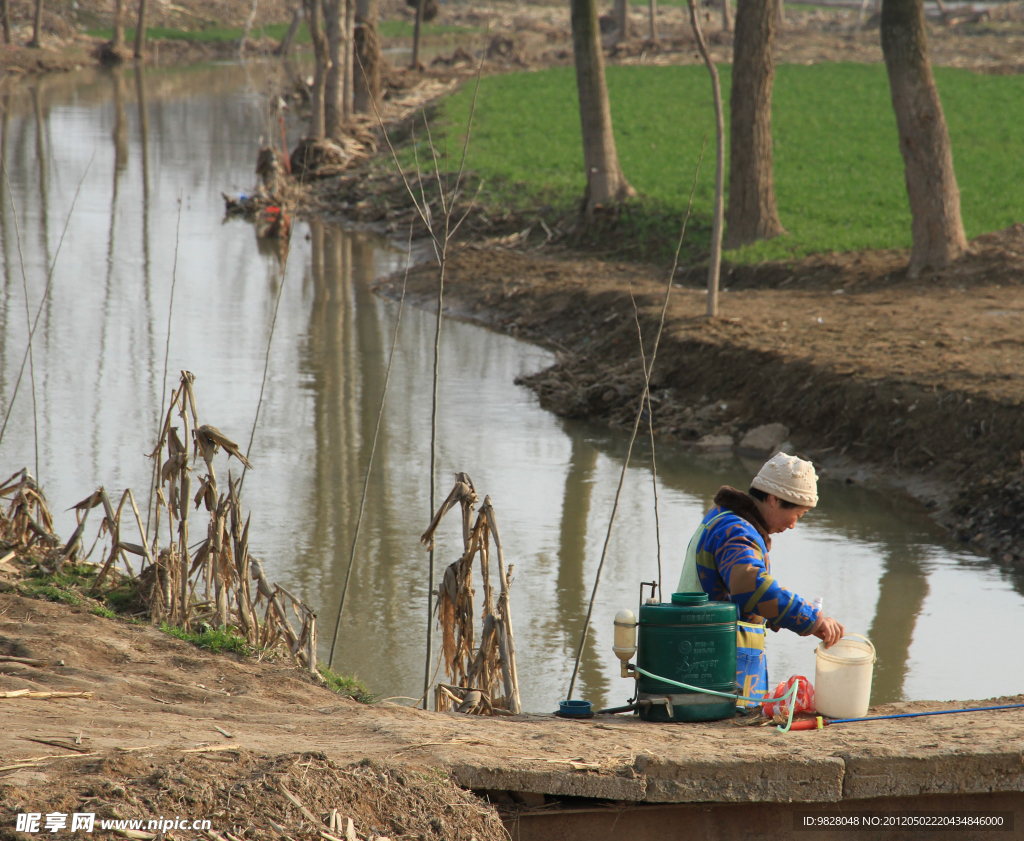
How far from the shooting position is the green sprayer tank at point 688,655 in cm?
413

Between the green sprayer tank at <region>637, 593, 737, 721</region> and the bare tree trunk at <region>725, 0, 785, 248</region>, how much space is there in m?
11.3

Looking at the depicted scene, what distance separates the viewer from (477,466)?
9688 millimetres

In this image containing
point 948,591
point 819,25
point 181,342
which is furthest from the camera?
point 819,25

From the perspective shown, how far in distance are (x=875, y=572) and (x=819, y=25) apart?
55.0m

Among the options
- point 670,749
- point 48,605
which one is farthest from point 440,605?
point 48,605

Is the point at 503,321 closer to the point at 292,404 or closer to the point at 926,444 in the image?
the point at 292,404

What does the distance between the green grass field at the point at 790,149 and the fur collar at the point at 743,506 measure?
408 inches

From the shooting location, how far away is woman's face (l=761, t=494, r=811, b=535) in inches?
169

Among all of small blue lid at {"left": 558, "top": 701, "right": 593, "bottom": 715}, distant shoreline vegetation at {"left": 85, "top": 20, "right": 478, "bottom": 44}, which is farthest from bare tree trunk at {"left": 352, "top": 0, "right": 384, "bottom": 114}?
distant shoreline vegetation at {"left": 85, "top": 20, "right": 478, "bottom": 44}

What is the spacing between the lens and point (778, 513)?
430 centimetres

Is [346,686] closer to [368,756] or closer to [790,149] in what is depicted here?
[368,756]

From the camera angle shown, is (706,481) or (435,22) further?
(435,22)

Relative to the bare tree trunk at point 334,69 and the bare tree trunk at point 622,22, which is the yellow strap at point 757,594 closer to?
the bare tree trunk at point 334,69

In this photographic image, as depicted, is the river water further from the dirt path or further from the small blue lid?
the dirt path
